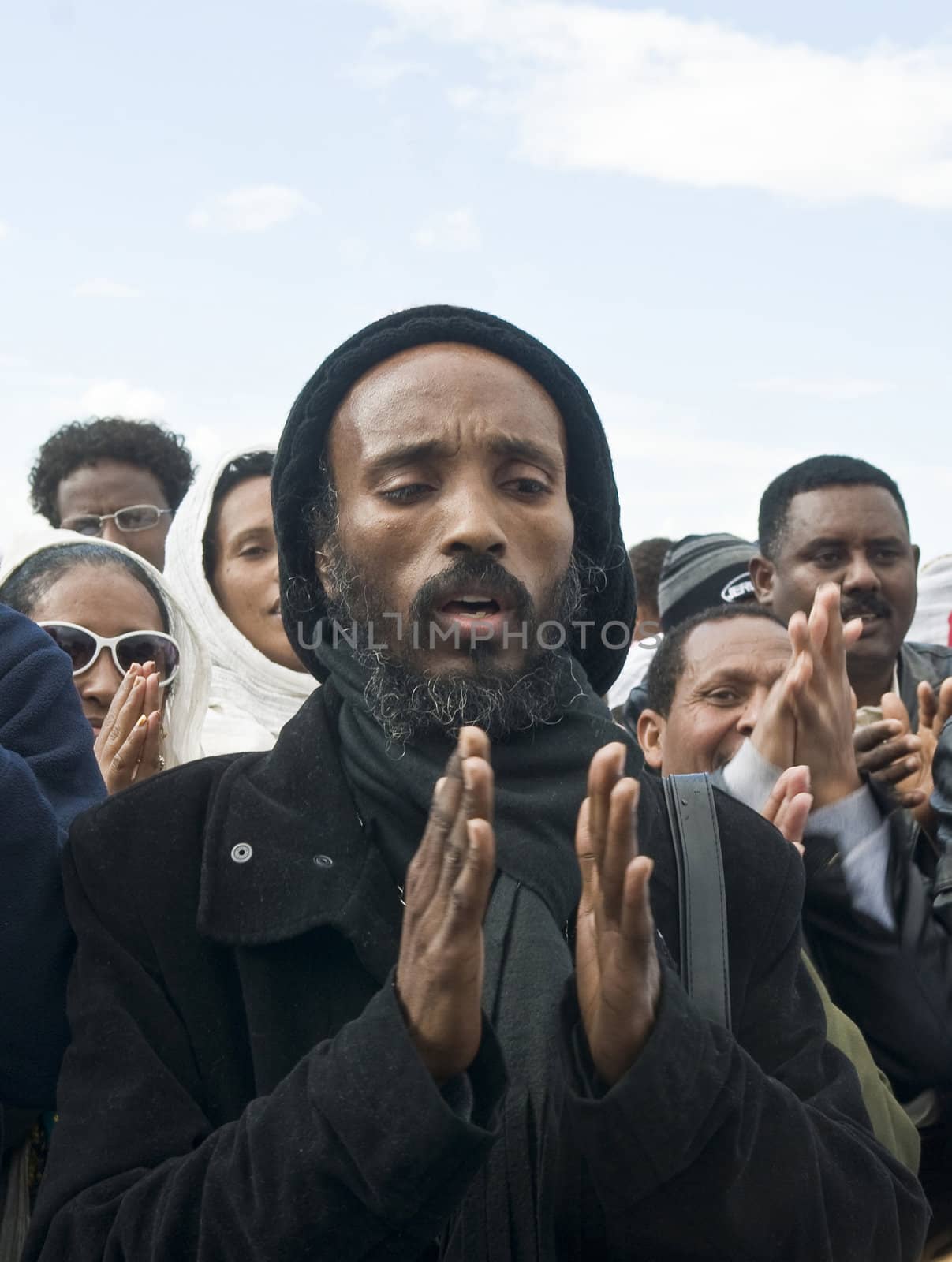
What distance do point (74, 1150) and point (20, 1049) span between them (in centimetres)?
21

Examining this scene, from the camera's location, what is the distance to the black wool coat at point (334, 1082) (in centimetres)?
183

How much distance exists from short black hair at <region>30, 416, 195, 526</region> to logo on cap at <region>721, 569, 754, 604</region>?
2374 mm

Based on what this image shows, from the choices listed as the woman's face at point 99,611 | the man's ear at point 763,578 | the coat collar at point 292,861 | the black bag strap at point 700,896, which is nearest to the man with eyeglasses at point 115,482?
the woman's face at point 99,611

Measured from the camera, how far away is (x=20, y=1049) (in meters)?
2.17

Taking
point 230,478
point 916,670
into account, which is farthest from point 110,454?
point 916,670

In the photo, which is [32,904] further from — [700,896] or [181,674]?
[181,674]

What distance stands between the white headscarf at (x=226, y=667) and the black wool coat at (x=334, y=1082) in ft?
6.40

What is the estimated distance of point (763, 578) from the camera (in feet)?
18.5

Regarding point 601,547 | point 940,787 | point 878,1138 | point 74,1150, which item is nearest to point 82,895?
point 74,1150

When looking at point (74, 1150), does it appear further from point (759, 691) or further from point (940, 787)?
point (759, 691)

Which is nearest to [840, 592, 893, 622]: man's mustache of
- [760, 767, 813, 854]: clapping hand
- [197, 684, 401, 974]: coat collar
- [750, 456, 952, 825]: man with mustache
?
[750, 456, 952, 825]: man with mustache

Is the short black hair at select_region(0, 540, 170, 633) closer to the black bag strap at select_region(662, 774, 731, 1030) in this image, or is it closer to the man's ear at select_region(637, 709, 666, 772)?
the man's ear at select_region(637, 709, 666, 772)

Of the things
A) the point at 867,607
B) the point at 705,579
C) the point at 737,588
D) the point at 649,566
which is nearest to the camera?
the point at 867,607

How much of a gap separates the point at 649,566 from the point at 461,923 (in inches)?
241
